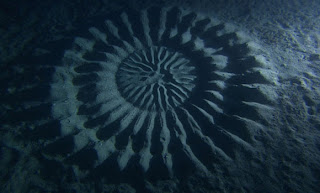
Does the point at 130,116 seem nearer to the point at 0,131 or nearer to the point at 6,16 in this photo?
the point at 0,131

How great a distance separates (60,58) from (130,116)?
1165 millimetres

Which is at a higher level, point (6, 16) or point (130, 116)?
point (6, 16)

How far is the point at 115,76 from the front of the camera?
7.84ft

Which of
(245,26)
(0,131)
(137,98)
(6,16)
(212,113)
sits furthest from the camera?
(245,26)

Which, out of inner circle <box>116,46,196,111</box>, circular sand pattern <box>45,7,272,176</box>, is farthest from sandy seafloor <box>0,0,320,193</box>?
inner circle <box>116,46,196,111</box>

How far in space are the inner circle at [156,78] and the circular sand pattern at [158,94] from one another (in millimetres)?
13

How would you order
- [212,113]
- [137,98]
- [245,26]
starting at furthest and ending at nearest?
[245,26]
[137,98]
[212,113]

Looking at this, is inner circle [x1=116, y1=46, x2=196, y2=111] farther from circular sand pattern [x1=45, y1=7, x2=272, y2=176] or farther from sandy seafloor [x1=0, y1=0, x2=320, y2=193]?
sandy seafloor [x1=0, y1=0, x2=320, y2=193]

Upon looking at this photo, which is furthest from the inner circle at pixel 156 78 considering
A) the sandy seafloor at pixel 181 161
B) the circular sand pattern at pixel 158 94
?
the sandy seafloor at pixel 181 161

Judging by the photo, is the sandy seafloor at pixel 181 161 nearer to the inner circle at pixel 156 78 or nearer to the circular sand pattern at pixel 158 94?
the circular sand pattern at pixel 158 94

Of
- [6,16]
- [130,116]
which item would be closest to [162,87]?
[130,116]

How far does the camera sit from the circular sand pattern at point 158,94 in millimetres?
1843

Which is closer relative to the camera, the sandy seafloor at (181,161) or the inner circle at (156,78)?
the sandy seafloor at (181,161)

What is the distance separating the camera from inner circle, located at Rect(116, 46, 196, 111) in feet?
7.34
